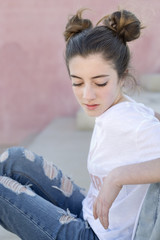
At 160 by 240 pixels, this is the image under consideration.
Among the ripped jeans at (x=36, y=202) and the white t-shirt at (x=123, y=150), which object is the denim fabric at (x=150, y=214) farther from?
the ripped jeans at (x=36, y=202)

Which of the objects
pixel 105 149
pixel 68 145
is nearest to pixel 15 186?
pixel 105 149

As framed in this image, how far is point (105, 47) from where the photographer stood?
3.97 ft

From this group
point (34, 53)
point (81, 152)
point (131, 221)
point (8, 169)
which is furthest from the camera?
point (34, 53)

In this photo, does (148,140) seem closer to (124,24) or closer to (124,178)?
(124,178)

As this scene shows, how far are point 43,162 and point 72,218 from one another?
0.29 m

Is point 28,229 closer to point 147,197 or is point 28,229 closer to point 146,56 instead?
point 147,197

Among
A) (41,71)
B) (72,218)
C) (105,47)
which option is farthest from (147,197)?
(41,71)

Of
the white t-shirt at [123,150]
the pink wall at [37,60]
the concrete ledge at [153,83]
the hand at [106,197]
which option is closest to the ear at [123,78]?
the white t-shirt at [123,150]

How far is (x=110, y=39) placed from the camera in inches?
48.5

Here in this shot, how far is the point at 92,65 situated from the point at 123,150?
10.1 inches

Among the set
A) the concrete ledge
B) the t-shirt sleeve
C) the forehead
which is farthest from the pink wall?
the t-shirt sleeve

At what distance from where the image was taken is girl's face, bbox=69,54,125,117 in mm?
1183

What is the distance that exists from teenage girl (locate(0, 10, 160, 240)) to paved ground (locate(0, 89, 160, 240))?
0.78m

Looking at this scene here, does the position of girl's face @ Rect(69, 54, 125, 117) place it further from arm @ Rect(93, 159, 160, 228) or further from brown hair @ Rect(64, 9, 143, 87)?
arm @ Rect(93, 159, 160, 228)
